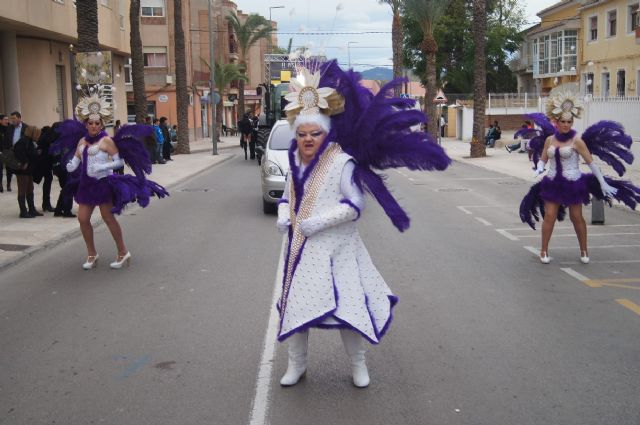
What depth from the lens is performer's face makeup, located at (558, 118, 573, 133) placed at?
334 inches

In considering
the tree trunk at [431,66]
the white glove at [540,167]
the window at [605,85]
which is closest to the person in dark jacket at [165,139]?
the tree trunk at [431,66]

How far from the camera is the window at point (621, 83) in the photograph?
121ft

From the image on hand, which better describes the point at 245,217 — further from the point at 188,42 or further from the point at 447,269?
the point at 188,42

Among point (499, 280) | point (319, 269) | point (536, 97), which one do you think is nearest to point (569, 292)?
point (499, 280)

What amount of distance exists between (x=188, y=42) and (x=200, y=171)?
3502 cm

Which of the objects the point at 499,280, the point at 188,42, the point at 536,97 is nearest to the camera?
the point at 499,280

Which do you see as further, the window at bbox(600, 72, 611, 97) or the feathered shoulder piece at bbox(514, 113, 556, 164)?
the window at bbox(600, 72, 611, 97)

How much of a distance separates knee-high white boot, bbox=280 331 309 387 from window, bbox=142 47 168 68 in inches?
2043

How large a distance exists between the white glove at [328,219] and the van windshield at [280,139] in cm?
942

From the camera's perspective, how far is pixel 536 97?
156 ft

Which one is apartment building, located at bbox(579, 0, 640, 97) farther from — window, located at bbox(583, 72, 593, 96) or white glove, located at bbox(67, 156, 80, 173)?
white glove, located at bbox(67, 156, 80, 173)

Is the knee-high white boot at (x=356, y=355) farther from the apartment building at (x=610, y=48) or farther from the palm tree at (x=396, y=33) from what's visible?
the palm tree at (x=396, y=33)

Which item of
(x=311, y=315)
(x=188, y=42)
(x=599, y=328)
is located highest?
(x=188, y=42)

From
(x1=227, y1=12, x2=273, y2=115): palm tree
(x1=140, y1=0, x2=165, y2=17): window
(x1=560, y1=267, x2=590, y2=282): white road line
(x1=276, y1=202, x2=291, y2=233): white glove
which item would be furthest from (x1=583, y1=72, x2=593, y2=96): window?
(x1=276, y1=202, x2=291, y2=233): white glove
